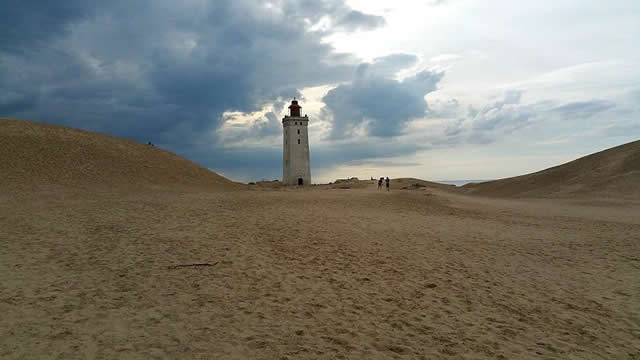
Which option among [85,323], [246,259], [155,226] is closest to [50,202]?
[155,226]

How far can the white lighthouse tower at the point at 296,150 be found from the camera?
52.1m

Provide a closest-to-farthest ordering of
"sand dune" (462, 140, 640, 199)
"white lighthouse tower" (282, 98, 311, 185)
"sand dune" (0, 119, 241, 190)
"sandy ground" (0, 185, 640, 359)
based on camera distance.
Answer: "sandy ground" (0, 185, 640, 359), "sand dune" (0, 119, 241, 190), "sand dune" (462, 140, 640, 199), "white lighthouse tower" (282, 98, 311, 185)

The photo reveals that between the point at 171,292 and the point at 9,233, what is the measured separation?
828cm

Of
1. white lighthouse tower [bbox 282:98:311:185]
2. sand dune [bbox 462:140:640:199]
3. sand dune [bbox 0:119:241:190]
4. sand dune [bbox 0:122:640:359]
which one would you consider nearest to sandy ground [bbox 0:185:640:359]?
sand dune [bbox 0:122:640:359]

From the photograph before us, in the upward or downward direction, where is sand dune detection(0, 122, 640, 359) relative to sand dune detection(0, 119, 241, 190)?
downward

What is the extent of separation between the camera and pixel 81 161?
91.2 feet

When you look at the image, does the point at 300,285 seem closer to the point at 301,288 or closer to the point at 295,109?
the point at 301,288

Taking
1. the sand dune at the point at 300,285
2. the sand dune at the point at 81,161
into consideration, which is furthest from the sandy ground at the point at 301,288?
the sand dune at the point at 81,161

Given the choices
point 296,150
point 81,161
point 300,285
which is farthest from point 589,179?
point 81,161

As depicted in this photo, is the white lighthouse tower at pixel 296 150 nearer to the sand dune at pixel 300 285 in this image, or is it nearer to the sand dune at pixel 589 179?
the sand dune at pixel 589 179

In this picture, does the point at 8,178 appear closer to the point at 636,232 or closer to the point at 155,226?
the point at 155,226

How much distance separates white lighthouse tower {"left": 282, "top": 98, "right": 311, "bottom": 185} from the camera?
52062mm

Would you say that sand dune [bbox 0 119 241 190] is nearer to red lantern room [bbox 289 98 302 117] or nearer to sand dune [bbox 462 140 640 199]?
red lantern room [bbox 289 98 302 117]

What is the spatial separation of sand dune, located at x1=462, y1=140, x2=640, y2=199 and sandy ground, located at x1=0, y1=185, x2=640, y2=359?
19.1 meters
